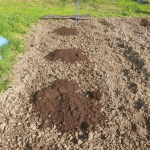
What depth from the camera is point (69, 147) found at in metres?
2.43

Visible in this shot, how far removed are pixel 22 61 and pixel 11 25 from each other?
2.73 meters

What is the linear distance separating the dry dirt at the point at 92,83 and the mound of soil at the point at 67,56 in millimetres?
146

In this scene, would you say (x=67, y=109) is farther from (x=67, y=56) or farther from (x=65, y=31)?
(x=65, y=31)

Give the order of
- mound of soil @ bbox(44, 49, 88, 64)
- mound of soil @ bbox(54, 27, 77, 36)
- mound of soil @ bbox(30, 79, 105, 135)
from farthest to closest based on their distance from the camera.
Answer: mound of soil @ bbox(54, 27, 77, 36), mound of soil @ bbox(44, 49, 88, 64), mound of soil @ bbox(30, 79, 105, 135)

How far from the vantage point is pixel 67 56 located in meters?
4.54

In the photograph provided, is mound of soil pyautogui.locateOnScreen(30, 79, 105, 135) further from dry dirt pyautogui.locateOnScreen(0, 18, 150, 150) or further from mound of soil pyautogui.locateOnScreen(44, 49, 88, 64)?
mound of soil pyautogui.locateOnScreen(44, 49, 88, 64)

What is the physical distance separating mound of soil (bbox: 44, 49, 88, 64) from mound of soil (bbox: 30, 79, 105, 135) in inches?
50.4

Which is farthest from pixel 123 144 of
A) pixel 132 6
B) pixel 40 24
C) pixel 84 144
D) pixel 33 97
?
pixel 132 6

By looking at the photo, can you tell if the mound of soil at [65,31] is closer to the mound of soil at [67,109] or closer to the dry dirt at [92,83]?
the dry dirt at [92,83]

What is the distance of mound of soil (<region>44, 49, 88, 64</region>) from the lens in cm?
446

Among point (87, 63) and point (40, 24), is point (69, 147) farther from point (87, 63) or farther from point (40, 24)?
point (40, 24)

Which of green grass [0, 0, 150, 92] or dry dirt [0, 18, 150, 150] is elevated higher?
green grass [0, 0, 150, 92]

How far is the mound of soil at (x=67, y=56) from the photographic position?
4457 mm

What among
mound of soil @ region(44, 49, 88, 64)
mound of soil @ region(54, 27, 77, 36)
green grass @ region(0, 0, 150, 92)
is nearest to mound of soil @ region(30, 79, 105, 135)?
green grass @ region(0, 0, 150, 92)
